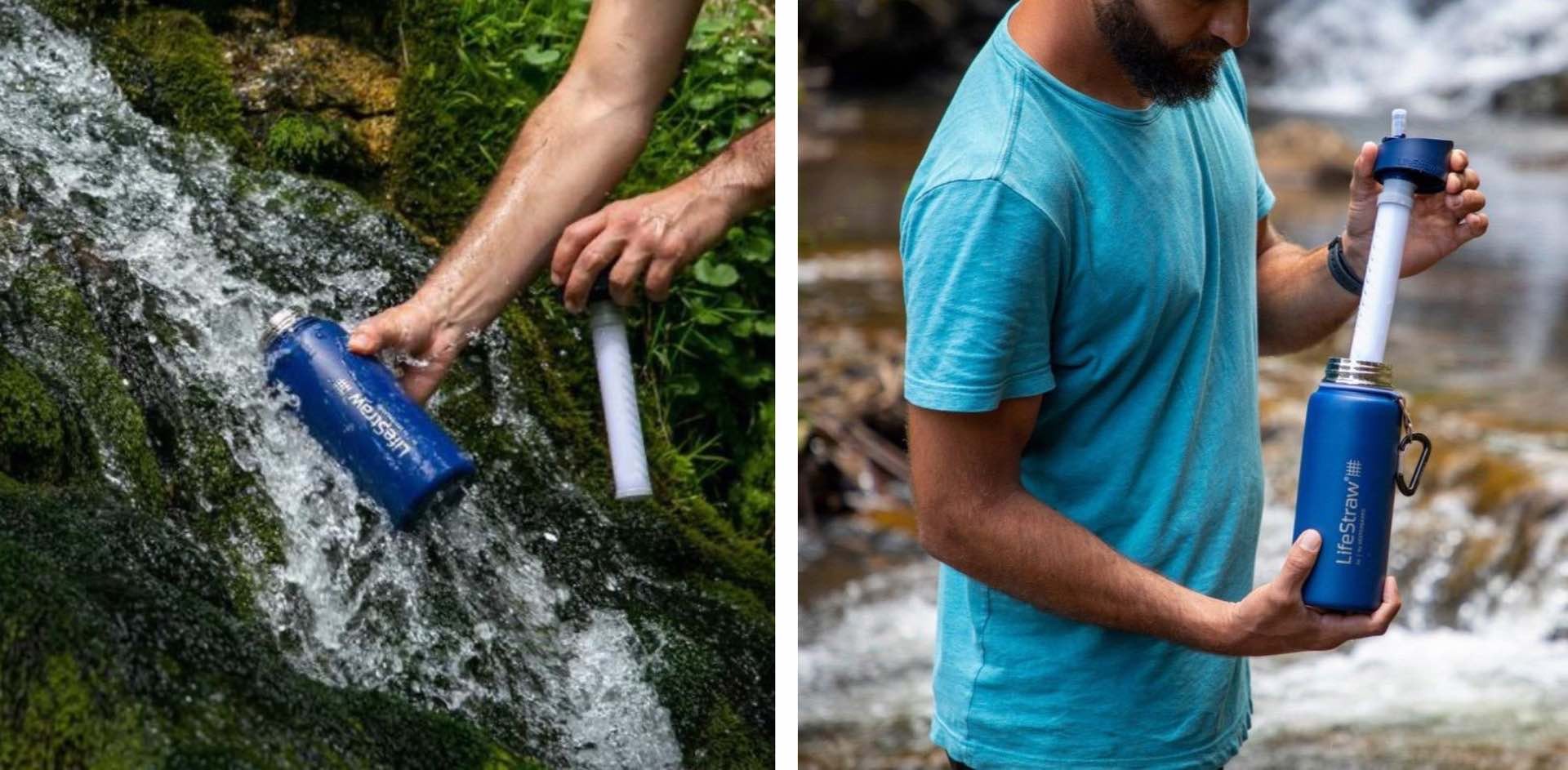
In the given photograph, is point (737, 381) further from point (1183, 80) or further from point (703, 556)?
point (1183, 80)

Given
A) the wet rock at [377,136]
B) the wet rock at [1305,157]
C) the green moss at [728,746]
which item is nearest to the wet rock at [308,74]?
the wet rock at [377,136]

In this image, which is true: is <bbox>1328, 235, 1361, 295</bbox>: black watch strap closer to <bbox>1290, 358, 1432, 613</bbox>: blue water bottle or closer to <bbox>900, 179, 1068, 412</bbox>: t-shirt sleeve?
<bbox>1290, 358, 1432, 613</bbox>: blue water bottle

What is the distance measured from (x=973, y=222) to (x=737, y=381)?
55.5 inches

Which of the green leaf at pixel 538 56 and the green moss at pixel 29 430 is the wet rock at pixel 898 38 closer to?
the green leaf at pixel 538 56

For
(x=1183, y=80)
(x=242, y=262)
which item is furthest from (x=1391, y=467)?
(x=242, y=262)

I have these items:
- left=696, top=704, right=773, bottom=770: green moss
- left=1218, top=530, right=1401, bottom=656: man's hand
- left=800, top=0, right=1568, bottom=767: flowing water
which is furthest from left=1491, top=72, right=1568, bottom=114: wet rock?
left=1218, top=530, right=1401, bottom=656: man's hand

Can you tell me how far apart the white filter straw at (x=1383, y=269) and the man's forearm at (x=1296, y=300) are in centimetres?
16

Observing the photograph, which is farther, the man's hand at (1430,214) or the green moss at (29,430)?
the green moss at (29,430)

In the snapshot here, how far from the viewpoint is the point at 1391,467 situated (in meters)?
1.33

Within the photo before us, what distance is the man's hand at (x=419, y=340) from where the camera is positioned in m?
1.85

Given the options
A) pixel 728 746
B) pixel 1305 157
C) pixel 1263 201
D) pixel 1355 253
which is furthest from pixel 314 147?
pixel 1305 157

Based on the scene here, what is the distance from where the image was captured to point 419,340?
1913 mm

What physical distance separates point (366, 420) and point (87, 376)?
35 cm

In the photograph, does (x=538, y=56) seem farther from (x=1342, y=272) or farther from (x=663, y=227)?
(x=1342, y=272)
